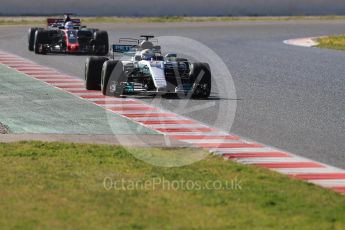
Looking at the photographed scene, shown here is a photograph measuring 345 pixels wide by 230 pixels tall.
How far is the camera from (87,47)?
3297cm

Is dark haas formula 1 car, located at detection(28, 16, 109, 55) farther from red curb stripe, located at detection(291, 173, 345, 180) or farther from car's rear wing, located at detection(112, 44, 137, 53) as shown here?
red curb stripe, located at detection(291, 173, 345, 180)

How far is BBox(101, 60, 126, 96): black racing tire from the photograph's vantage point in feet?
63.8

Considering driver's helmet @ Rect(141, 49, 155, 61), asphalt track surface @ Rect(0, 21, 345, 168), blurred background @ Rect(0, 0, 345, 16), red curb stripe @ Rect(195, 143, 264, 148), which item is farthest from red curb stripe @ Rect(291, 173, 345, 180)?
blurred background @ Rect(0, 0, 345, 16)

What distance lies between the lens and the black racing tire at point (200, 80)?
1941 cm

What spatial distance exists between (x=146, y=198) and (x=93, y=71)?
11110 mm

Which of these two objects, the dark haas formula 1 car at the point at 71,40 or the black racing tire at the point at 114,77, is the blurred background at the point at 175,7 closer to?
the dark haas formula 1 car at the point at 71,40

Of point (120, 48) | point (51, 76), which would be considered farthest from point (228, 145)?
point (51, 76)

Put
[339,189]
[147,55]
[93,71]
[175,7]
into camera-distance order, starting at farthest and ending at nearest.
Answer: [175,7] → [93,71] → [147,55] → [339,189]

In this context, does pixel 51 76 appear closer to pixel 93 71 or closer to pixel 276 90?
pixel 93 71

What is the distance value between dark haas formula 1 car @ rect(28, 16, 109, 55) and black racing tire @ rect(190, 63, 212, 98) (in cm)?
1350

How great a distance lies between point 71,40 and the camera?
32844mm

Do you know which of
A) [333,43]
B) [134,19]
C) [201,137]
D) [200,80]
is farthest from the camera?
[134,19]

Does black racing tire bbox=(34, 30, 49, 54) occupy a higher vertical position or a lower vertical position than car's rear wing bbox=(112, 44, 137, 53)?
lower

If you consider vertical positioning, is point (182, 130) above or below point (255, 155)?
below
